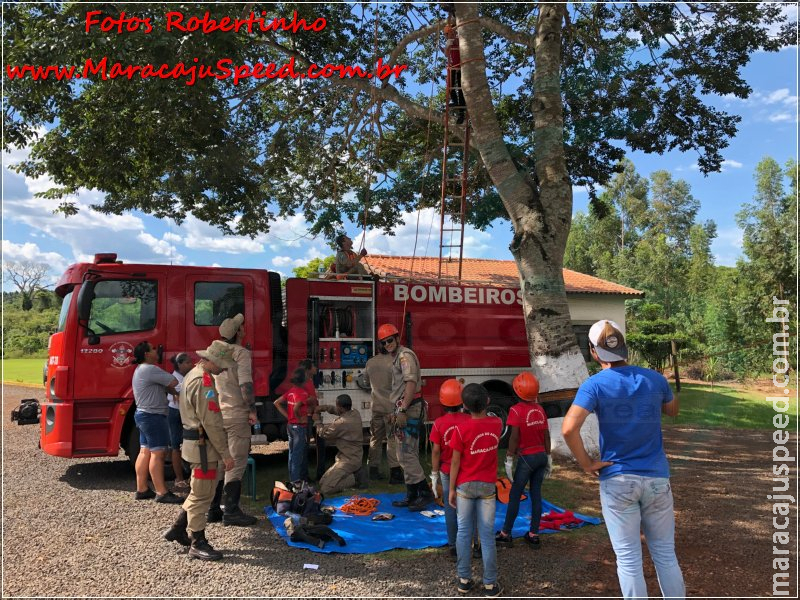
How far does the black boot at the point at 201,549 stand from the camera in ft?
15.4

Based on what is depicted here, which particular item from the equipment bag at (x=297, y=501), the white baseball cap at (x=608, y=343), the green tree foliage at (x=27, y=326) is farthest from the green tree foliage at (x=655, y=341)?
the green tree foliage at (x=27, y=326)

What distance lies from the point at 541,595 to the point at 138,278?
6.05 m

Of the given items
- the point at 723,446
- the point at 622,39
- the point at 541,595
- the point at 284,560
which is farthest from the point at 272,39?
the point at 723,446

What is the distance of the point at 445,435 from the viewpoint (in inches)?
164

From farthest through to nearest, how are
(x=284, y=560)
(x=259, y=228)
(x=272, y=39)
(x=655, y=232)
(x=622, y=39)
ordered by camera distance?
(x=655, y=232) → (x=259, y=228) → (x=622, y=39) → (x=272, y=39) → (x=284, y=560)

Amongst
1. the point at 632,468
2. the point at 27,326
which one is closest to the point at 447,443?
the point at 632,468

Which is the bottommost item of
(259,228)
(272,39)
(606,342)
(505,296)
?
(606,342)

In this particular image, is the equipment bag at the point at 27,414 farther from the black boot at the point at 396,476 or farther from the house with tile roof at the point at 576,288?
the house with tile roof at the point at 576,288

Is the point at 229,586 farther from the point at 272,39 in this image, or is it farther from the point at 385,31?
the point at 385,31

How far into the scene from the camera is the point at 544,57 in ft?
28.3

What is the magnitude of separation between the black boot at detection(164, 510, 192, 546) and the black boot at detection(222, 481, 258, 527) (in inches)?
30.8

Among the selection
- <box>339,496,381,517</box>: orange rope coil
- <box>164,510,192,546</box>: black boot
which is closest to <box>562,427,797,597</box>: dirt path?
<box>339,496,381,517</box>: orange rope coil

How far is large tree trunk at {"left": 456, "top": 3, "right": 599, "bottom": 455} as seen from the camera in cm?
779

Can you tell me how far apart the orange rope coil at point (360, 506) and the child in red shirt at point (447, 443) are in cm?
141
